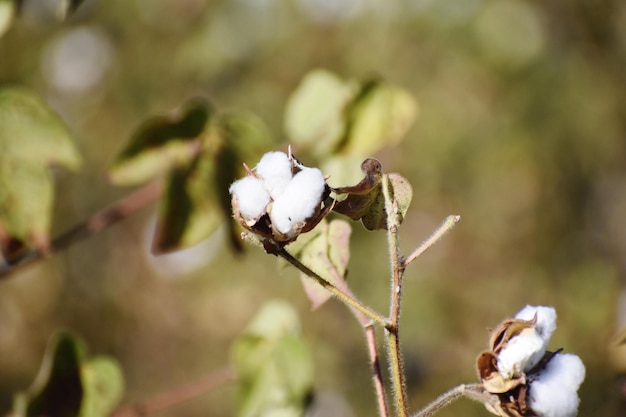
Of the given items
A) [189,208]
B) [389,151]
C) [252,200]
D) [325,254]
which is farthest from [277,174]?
[389,151]

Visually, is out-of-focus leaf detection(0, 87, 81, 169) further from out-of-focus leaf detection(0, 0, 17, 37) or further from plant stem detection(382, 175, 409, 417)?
plant stem detection(382, 175, 409, 417)

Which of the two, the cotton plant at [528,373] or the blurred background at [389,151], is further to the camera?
the blurred background at [389,151]

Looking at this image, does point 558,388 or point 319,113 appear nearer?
→ point 558,388

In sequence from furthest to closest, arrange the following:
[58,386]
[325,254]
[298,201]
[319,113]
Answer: [319,113] → [58,386] → [325,254] → [298,201]

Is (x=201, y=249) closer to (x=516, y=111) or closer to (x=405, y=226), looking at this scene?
(x=405, y=226)

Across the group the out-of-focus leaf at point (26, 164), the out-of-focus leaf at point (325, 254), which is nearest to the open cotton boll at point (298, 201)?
the out-of-focus leaf at point (325, 254)

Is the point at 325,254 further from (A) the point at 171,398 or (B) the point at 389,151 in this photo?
(B) the point at 389,151

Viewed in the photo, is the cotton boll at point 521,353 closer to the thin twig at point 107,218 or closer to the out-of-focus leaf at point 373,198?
the out-of-focus leaf at point 373,198
